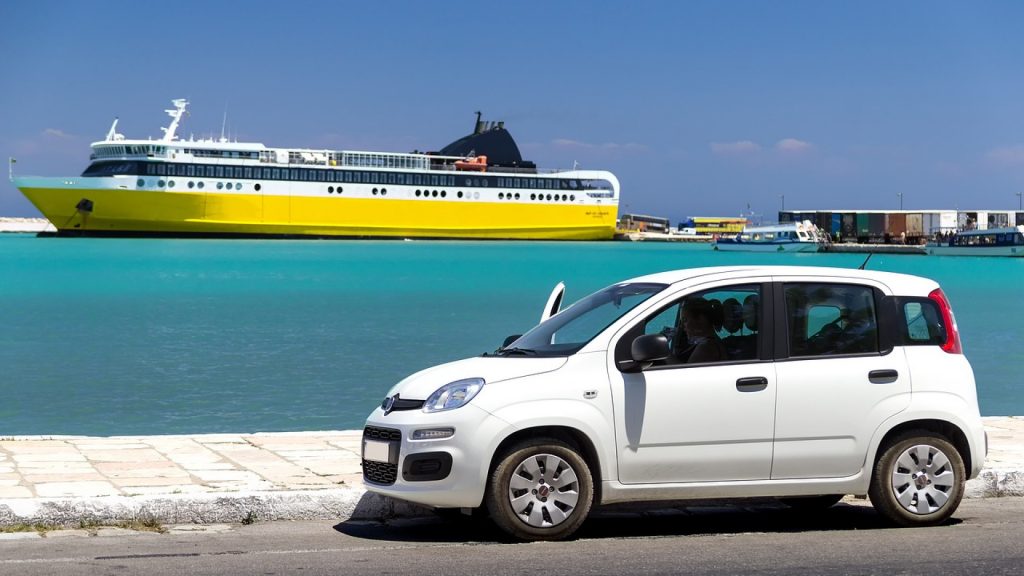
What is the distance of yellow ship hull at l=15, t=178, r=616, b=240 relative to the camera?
116312mm

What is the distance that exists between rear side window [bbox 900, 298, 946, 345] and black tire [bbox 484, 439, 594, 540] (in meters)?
2.09

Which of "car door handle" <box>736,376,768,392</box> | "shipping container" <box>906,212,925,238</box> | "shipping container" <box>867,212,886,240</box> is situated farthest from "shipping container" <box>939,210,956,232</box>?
"car door handle" <box>736,376,768,392</box>

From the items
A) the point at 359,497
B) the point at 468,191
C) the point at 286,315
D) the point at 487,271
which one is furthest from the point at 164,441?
the point at 468,191

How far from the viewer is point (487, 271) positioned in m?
72.9

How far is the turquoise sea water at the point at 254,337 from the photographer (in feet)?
58.4

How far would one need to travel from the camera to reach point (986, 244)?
11438cm

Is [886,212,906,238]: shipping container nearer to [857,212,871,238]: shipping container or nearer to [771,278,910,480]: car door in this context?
[857,212,871,238]: shipping container

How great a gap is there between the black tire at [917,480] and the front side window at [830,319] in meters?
0.58

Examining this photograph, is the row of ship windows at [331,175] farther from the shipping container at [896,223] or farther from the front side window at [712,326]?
the front side window at [712,326]

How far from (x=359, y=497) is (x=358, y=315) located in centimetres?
3060

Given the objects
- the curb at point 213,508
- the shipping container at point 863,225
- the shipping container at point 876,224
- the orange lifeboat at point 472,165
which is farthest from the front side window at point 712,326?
the shipping container at point 863,225

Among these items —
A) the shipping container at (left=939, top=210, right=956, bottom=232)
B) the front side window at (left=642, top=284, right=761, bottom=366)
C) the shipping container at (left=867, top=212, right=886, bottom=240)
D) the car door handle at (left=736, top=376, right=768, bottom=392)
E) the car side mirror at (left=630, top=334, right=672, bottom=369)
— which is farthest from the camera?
the shipping container at (left=867, top=212, right=886, bottom=240)

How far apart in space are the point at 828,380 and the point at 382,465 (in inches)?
97.4

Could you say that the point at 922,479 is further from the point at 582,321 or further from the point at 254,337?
the point at 254,337
